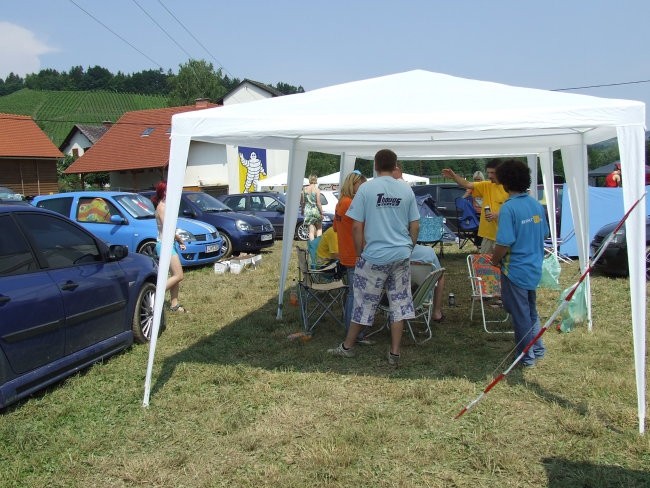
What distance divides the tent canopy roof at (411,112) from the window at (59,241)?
1.35m

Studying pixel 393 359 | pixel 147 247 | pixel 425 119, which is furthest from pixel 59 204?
pixel 425 119

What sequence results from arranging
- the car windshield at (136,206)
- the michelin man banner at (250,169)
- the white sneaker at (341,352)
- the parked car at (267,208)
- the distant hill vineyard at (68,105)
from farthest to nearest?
1. the distant hill vineyard at (68,105)
2. the michelin man banner at (250,169)
3. the parked car at (267,208)
4. the car windshield at (136,206)
5. the white sneaker at (341,352)

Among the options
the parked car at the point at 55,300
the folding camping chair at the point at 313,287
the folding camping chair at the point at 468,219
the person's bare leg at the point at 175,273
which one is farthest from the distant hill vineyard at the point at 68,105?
the parked car at the point at 55,300

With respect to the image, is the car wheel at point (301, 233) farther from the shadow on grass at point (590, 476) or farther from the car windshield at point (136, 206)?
the shadow on grass at point (590, 476)

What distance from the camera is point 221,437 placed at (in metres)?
3.55

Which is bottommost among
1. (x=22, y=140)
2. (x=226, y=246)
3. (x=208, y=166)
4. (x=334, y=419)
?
(x=334, y=419)

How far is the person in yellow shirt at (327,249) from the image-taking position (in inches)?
247

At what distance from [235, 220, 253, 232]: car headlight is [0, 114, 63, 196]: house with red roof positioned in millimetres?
26511

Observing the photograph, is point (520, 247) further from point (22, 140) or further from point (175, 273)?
point (22, 140)

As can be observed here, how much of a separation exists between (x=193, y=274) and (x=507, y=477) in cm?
745

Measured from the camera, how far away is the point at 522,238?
169 inches

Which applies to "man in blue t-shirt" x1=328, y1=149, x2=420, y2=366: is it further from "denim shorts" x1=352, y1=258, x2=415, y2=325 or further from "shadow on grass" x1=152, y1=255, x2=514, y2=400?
"shadow on grass" x1=152, y1=255, x2=514, y2=400

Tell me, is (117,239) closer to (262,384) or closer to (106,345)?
(106,345)

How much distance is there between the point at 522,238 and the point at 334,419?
80.0 inches
